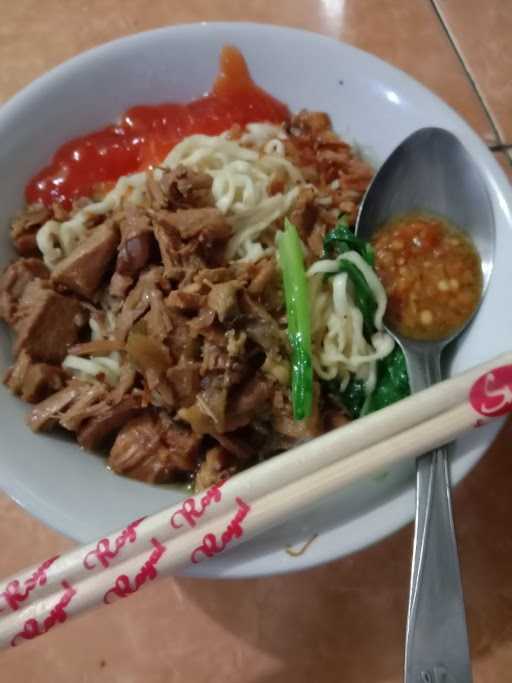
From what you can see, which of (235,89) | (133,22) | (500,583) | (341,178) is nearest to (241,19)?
(133,22)

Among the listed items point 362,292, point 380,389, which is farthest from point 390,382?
point 362,292

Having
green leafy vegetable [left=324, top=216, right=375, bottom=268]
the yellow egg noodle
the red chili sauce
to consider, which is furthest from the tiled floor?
the red chili sauce

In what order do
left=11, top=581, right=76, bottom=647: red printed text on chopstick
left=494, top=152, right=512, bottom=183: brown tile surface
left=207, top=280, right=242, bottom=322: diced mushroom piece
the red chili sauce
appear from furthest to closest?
left=494, top=152, right=512, bottom=183: brown tile surface
the red chili sauce
left=207, top=280, right=242, bottom=322: diced mushroom piece
left=11, top=581, right=76, bottom=647: red printed text on chopstick

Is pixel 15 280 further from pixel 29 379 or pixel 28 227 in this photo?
pixel 29 379

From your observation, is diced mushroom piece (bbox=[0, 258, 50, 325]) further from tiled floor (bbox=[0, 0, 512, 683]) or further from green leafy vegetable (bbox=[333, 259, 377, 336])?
green leafy vegetable (bbox=[333, 259, 377, 336])

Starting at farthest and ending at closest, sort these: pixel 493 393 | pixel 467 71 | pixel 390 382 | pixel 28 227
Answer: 1. pixel 467 71
2. pixel 28 227
3. pixel 390 382
4. pixel 493 393

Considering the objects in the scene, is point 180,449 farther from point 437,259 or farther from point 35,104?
point 35,104

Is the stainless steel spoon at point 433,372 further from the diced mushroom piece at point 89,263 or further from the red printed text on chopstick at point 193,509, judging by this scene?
the diced mushroom piece at point 89,263
